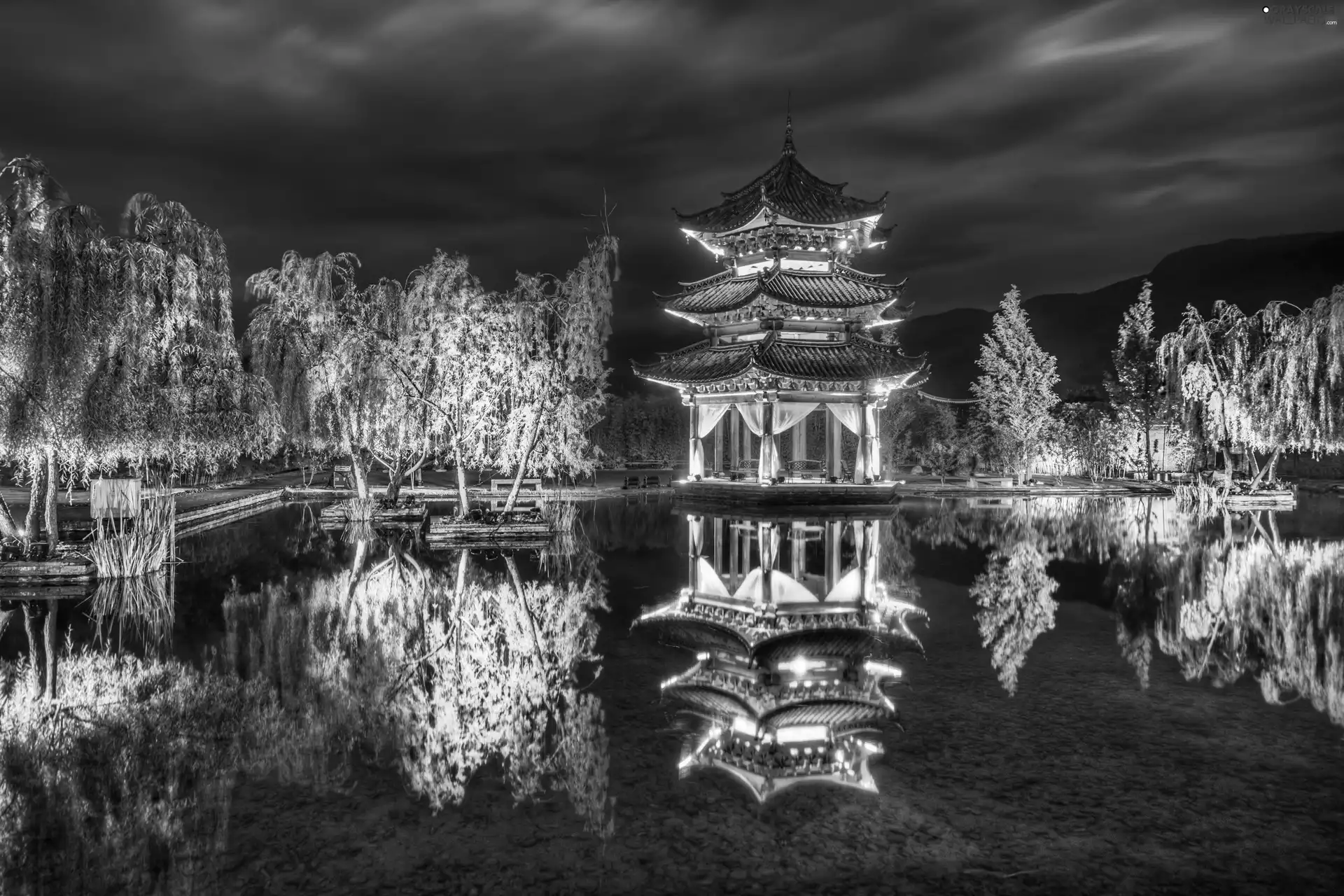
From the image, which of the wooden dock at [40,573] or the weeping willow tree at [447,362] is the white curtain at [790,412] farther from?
the wooden dock at [40,573]

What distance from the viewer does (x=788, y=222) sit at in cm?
2834

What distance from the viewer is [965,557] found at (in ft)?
52.3

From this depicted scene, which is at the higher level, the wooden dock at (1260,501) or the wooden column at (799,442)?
the wooden column at (799,442)

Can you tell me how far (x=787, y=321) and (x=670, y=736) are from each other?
24.0m

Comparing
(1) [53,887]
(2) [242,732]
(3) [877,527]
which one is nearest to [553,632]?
(2) [242,732]

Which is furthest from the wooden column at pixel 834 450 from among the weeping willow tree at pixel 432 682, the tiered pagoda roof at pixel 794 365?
the weeping willow tree at pixel 432 682

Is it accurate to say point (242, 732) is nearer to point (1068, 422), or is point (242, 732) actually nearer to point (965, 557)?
point (965, 557)

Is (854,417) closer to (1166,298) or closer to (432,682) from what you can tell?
(432,682)

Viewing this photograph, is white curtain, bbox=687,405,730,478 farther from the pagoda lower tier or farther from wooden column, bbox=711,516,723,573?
wooden column, bbox=711,516,723,573

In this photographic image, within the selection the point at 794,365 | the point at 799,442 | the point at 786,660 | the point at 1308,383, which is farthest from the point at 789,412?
the point at 786,660

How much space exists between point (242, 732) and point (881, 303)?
26219mm

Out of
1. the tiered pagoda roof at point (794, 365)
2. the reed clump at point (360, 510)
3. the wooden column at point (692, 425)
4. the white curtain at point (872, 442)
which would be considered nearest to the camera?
the reed clump at point (360, 510)

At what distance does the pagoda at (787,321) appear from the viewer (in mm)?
27812

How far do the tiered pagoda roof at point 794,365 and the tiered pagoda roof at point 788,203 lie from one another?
13.6 ft
